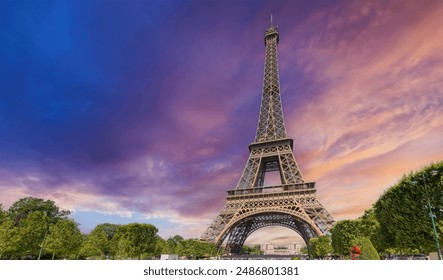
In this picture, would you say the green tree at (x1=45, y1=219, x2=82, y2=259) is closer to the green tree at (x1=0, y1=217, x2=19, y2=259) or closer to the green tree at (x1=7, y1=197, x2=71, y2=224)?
the green tree at (x1=0, y1=217, x2=19, y2=259)

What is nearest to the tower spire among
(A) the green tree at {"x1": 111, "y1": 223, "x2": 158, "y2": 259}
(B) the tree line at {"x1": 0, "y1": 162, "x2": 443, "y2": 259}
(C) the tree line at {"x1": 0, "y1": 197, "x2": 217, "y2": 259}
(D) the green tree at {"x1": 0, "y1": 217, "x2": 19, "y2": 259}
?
(B) the tree line at {"x1": 0, "y1": 162, "x2": 443, "y2": 259}

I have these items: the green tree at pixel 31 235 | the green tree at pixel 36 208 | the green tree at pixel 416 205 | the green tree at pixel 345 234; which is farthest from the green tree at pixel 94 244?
the green tree at pixel 416 205

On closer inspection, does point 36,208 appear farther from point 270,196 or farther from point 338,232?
point 338,232

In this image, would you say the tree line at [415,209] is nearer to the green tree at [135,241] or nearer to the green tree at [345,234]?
the green tree at [345,234]

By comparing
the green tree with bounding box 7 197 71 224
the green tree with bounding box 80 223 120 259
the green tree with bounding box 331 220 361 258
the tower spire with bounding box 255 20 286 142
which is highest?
the tower spire with bounding box 255 20 286 142

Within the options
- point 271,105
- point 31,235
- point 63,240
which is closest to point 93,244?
point 63,240

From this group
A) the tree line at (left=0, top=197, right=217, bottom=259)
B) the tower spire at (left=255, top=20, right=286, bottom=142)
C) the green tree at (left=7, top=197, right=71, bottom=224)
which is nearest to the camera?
the tree line at (left=0, top=197, right=217, bottom=259)
